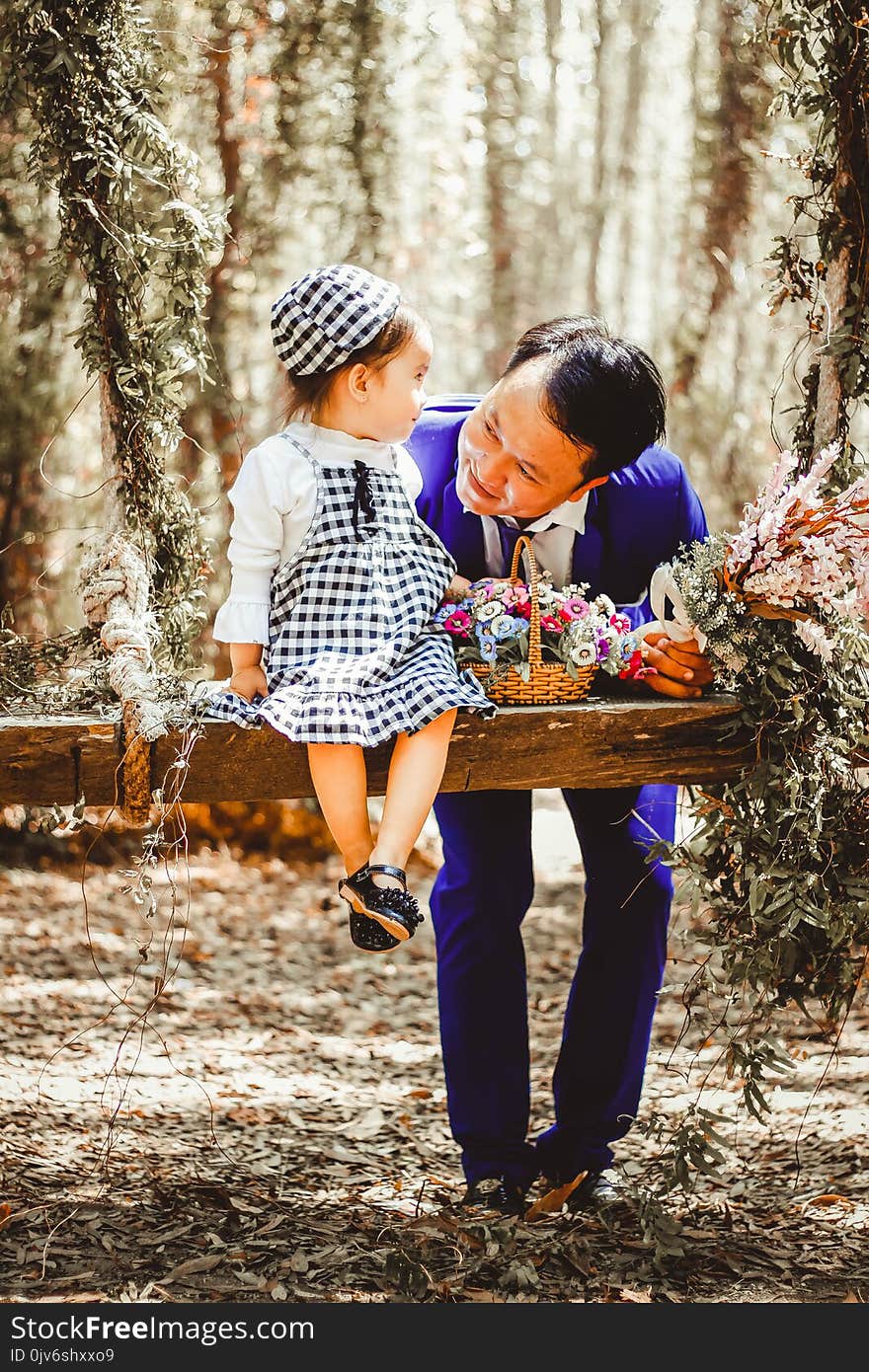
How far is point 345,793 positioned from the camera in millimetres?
2455

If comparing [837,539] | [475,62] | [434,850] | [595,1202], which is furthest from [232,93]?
[595,1202]

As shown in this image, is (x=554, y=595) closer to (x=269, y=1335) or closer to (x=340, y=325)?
(x=340, y=325)

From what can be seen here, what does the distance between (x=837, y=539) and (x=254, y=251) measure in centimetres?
389

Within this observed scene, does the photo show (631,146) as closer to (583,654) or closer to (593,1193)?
(583,654)

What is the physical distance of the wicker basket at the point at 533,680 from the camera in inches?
103

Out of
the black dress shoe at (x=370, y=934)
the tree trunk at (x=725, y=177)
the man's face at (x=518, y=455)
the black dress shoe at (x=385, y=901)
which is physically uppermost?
the tree trunk at (x=725, y=177)

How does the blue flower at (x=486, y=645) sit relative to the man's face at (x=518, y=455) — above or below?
below

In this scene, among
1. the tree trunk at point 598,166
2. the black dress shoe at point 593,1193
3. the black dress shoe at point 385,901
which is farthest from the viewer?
the tree trunk at point 598,166

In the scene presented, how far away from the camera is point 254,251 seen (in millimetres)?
5629

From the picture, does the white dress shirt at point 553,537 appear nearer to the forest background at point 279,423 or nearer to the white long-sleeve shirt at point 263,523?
the white long-sleeve shirt at point 263,523

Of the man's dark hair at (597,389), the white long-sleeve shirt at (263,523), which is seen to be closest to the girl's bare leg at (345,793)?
the white long-sleeve shirt at (263,523)

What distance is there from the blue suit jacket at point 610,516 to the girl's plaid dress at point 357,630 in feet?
0.46

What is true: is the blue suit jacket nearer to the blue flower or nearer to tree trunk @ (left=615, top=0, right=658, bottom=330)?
the blue flower

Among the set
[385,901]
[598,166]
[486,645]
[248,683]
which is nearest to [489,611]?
[486,645]
